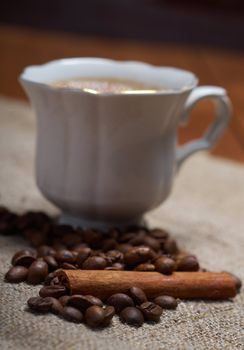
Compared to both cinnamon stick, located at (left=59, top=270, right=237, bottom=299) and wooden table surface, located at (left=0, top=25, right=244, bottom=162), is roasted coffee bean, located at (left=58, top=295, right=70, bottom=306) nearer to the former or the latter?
cinnamon stick, located at (left=59, top=270, right=237, bottom=299)

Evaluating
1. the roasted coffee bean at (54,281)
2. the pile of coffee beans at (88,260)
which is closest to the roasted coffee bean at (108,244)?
the pile of coffee beans at (88,260)

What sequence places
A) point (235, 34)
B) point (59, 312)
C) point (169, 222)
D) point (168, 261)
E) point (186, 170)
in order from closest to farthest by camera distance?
point (59, 312)
point (168, 261)
point (169, 222)
point (186, 170)
point (235, 34)

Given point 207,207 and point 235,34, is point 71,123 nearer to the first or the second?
point 207,207

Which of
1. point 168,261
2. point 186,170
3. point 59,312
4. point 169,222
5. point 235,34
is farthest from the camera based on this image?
point 235,34

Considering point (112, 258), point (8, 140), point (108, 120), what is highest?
point (108, 120)

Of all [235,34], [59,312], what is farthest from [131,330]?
[235,34]

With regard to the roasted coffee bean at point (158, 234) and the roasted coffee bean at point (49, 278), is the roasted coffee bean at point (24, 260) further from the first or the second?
the roasted coffee bean at point (158, 234)

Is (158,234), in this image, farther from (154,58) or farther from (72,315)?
(154,58)
